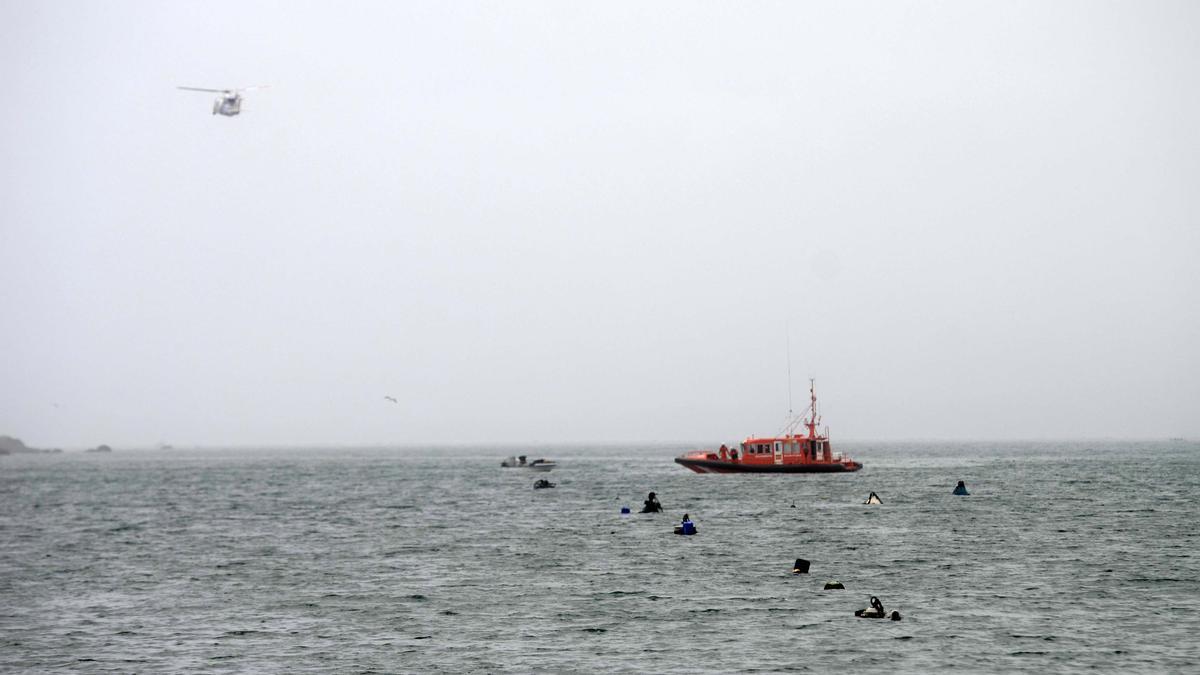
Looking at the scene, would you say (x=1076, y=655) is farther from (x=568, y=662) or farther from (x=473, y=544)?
(x=473, y=544)

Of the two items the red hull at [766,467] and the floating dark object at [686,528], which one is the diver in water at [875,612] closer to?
the floating dark object at [686,528]

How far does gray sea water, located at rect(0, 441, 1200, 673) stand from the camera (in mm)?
31797

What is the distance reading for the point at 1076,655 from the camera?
3075 cm

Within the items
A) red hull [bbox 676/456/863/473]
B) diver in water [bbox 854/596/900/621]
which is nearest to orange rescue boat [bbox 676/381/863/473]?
red hull [bbox 676/456/863/473]

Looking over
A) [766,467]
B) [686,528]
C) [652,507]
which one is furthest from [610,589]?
[766,467]

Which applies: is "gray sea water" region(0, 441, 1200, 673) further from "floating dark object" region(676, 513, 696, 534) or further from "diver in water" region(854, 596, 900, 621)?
"floating dark object" region(676, 513, 696, 534)

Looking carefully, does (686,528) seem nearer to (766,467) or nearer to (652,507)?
(652,507)

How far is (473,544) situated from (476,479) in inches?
3504

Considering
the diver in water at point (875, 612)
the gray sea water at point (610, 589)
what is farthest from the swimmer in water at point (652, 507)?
the diver in water at point (875, 612)

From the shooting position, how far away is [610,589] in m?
43.0

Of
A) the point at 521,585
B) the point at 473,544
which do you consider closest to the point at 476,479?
the point at 473,544

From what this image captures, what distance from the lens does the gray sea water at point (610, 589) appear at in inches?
1252

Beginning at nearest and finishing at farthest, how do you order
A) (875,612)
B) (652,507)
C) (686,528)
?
(875,612) < (686,528) < (652,507)

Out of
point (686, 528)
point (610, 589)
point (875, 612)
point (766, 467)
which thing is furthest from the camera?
point (766, 467)
